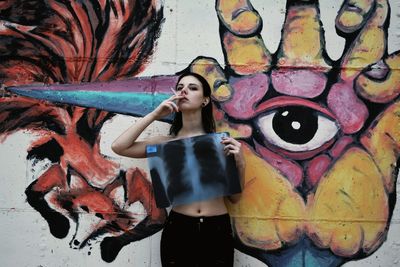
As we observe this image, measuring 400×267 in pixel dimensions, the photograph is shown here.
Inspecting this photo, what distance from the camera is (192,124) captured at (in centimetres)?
304

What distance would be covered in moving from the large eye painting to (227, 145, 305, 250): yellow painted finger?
0.23 meters

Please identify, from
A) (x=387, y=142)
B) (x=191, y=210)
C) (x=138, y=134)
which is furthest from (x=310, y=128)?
(x=138, y=134)

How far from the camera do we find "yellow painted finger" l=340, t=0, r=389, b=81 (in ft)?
10.6

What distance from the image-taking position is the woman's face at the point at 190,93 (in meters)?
2.97

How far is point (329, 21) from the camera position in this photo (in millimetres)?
3242

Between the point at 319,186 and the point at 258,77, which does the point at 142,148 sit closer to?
the point at 258,77

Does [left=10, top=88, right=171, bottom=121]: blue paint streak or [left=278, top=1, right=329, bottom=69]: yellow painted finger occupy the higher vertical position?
[left=278, top=1, right=329, bottom=69]: yellow painted finger

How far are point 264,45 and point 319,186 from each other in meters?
1.09

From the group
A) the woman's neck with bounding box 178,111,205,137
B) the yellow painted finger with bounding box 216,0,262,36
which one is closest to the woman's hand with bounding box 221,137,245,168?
the woman's neck with bounding box 178,111,205,137

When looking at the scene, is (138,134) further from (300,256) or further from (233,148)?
(300,256)

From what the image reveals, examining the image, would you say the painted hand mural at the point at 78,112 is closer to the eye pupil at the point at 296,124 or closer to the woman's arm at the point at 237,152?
the woman's arm at the point at 237,152

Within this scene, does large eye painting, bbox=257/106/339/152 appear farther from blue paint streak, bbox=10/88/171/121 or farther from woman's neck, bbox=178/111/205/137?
blue paint streak, bbox=10/88/171/121

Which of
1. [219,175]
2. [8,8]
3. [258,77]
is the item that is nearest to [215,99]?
[258,77]

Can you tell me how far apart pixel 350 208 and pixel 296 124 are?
705mm
